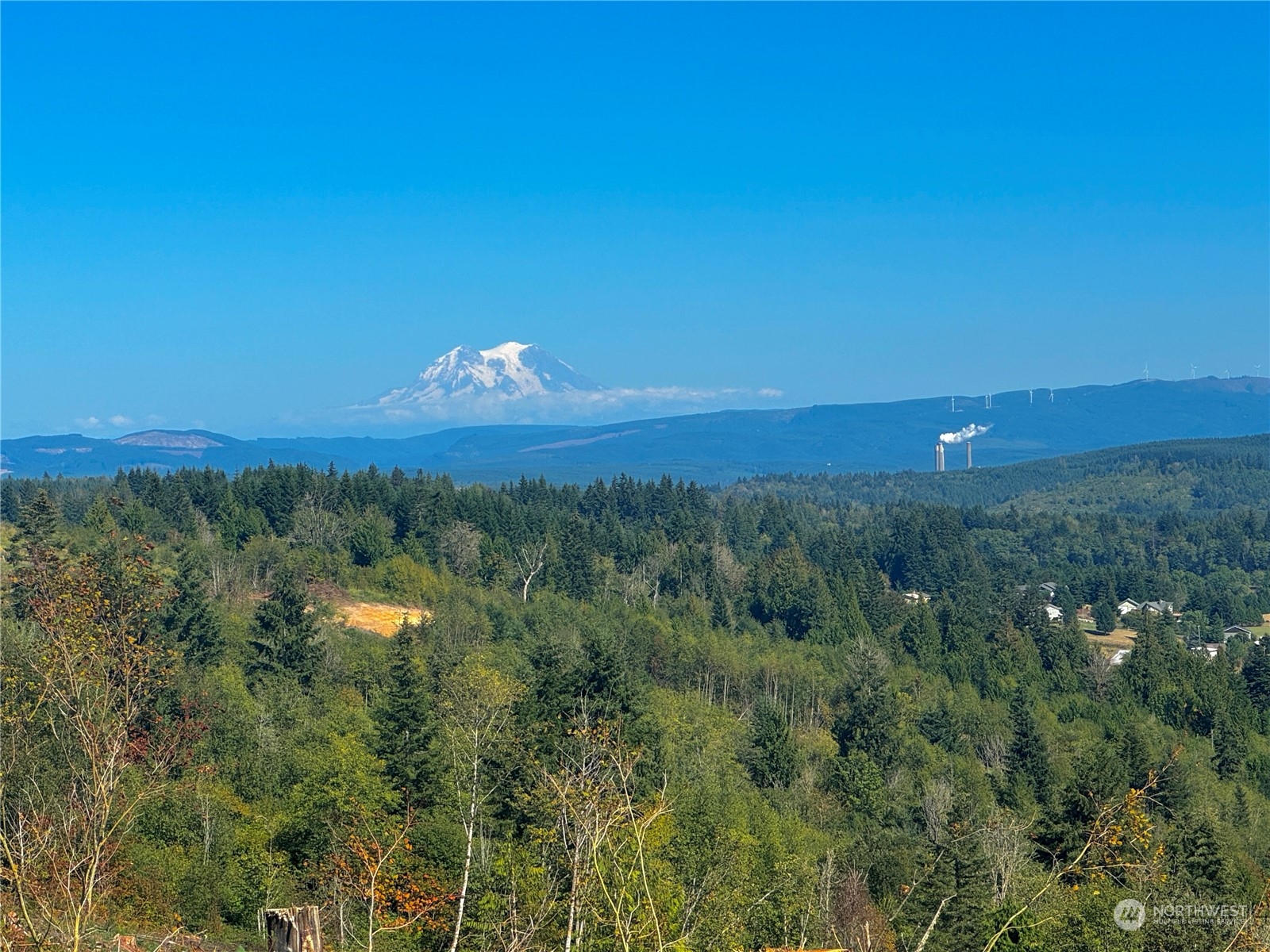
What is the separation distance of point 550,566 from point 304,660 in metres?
39.6

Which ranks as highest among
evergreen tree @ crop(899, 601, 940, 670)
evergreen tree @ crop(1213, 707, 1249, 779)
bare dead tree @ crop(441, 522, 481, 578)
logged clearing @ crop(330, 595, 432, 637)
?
bare dead tree @ crop(441, 522, 481, 578)

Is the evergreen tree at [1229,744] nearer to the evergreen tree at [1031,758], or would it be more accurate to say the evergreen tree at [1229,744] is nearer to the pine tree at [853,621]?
the evergreen tree at [1031,758]

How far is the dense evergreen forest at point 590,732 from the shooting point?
17.1 meters

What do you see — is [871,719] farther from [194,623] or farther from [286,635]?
[194,623]

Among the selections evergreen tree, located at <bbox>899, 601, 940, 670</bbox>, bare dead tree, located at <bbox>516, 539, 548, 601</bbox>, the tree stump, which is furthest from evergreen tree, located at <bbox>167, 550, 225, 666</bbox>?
evergreen tree, located at <bbox>899, 601, 940, 670</bbox>

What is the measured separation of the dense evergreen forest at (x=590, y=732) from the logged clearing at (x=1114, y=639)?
8.60 ft

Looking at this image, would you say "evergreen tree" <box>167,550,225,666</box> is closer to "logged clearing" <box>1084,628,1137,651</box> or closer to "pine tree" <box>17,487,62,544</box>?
"pine tree" <box>17,487,62,544</box>

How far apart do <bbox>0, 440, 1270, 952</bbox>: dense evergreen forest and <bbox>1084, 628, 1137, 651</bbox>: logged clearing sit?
262 cm

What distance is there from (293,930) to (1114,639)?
113724mm

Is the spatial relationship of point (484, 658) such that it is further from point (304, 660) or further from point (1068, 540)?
point (1068, 540)

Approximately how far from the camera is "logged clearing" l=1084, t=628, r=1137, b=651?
10488 cm

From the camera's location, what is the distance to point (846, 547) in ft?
370

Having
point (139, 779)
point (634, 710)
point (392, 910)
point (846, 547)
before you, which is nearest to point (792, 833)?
point (634, 710)

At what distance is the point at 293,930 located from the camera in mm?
6711
